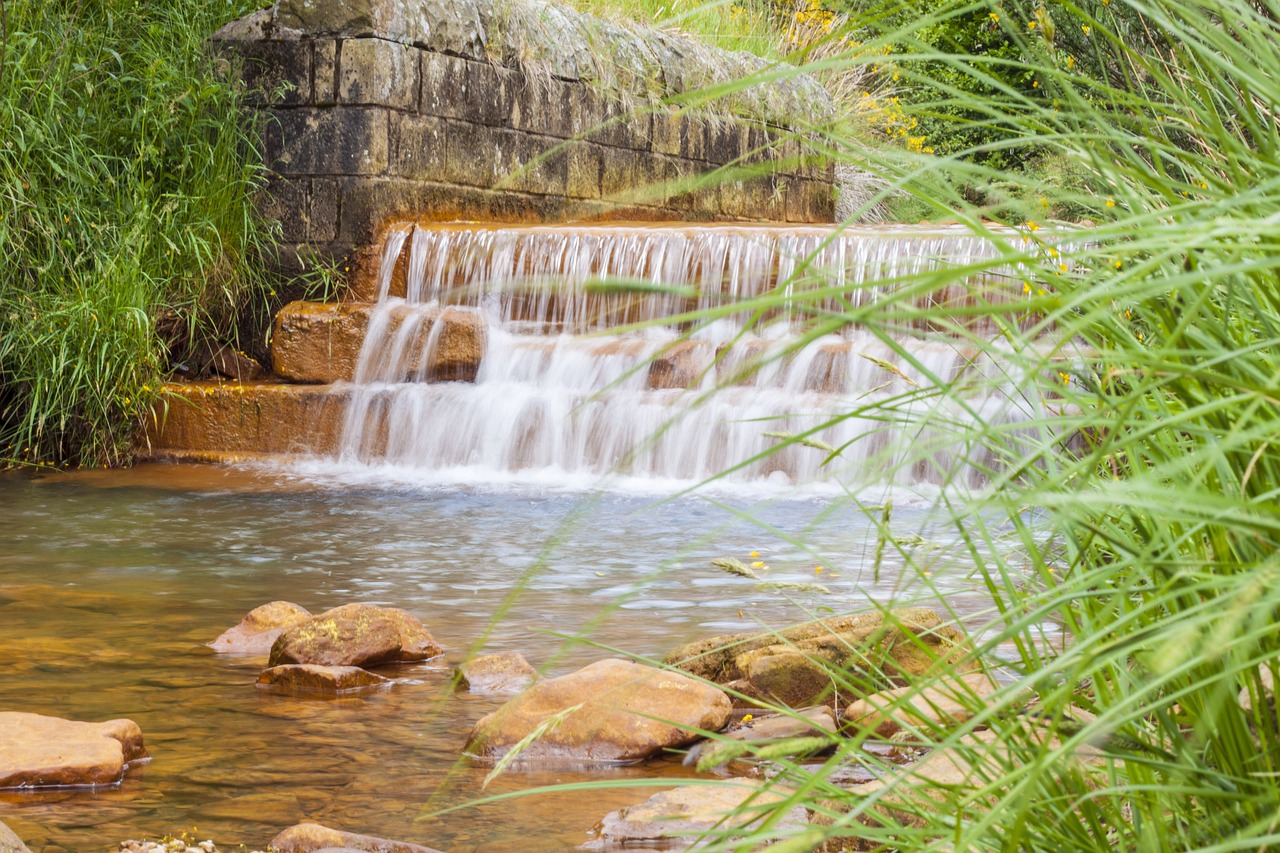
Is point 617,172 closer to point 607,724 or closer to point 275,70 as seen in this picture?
point 275,70

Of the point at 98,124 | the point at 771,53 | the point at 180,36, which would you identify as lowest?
the point at 98,124

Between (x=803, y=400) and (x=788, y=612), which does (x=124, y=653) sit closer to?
(x=788, y=612)

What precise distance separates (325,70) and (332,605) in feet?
16.1

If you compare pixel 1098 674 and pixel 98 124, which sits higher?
pixel 98 124

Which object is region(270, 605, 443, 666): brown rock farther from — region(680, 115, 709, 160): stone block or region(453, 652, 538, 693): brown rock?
region(680, 115, 709, 160): stone block

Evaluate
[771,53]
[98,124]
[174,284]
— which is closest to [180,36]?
[98,124]

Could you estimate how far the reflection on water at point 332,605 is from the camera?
97.3 inches

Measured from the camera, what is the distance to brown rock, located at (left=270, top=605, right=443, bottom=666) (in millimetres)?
3461

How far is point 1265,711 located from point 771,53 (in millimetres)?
11687

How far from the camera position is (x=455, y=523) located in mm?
5930

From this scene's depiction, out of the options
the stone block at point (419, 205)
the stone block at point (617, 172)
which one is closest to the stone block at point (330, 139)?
the stone block at point (419, 205)

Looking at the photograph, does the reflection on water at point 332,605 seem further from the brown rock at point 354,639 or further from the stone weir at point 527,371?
the stone weir at point 527,371

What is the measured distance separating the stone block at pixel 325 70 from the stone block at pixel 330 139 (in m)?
0.07

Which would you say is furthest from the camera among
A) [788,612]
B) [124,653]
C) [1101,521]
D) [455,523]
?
[455,523]
